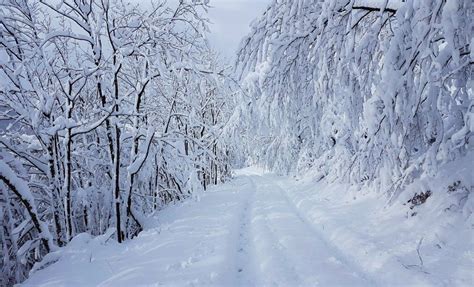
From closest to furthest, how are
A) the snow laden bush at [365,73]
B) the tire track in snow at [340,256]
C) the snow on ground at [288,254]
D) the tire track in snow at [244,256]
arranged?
1. the snow laden bush at [365,73]
2. the snow on ground at [288,254]
3. the tire track in snow at [340,256]
4. the tire track in snow at [244,256]

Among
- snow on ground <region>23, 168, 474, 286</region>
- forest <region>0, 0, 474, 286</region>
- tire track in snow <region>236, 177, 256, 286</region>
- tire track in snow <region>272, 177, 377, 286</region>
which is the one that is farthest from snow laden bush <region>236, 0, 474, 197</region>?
tire track in snow <region>236, 177, 256, 286</region>

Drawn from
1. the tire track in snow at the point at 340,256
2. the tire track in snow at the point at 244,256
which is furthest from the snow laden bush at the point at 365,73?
the tire track in snow at the point at 244,256

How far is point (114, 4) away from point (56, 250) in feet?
21.8

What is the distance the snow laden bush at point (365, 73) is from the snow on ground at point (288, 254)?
1.35 meters

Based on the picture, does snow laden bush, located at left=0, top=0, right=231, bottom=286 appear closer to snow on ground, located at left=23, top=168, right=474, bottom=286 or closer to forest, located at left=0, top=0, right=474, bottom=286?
forest, located at left=0, top=0, right=474, bottom=286

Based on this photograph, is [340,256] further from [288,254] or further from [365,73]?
[365,73]

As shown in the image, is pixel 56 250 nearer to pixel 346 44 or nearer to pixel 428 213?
pixel 346 44

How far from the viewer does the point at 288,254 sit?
6785mm

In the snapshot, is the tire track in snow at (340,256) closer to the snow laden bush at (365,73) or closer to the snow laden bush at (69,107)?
the snow laden bush at (365,73)

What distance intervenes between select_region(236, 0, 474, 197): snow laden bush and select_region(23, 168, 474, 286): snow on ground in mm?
1349

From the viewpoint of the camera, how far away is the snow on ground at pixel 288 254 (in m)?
5.33

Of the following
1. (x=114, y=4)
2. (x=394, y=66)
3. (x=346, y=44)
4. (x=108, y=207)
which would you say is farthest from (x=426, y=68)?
(x=108, y=207)

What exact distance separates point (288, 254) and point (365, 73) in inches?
147

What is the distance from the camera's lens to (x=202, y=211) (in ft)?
40.8
